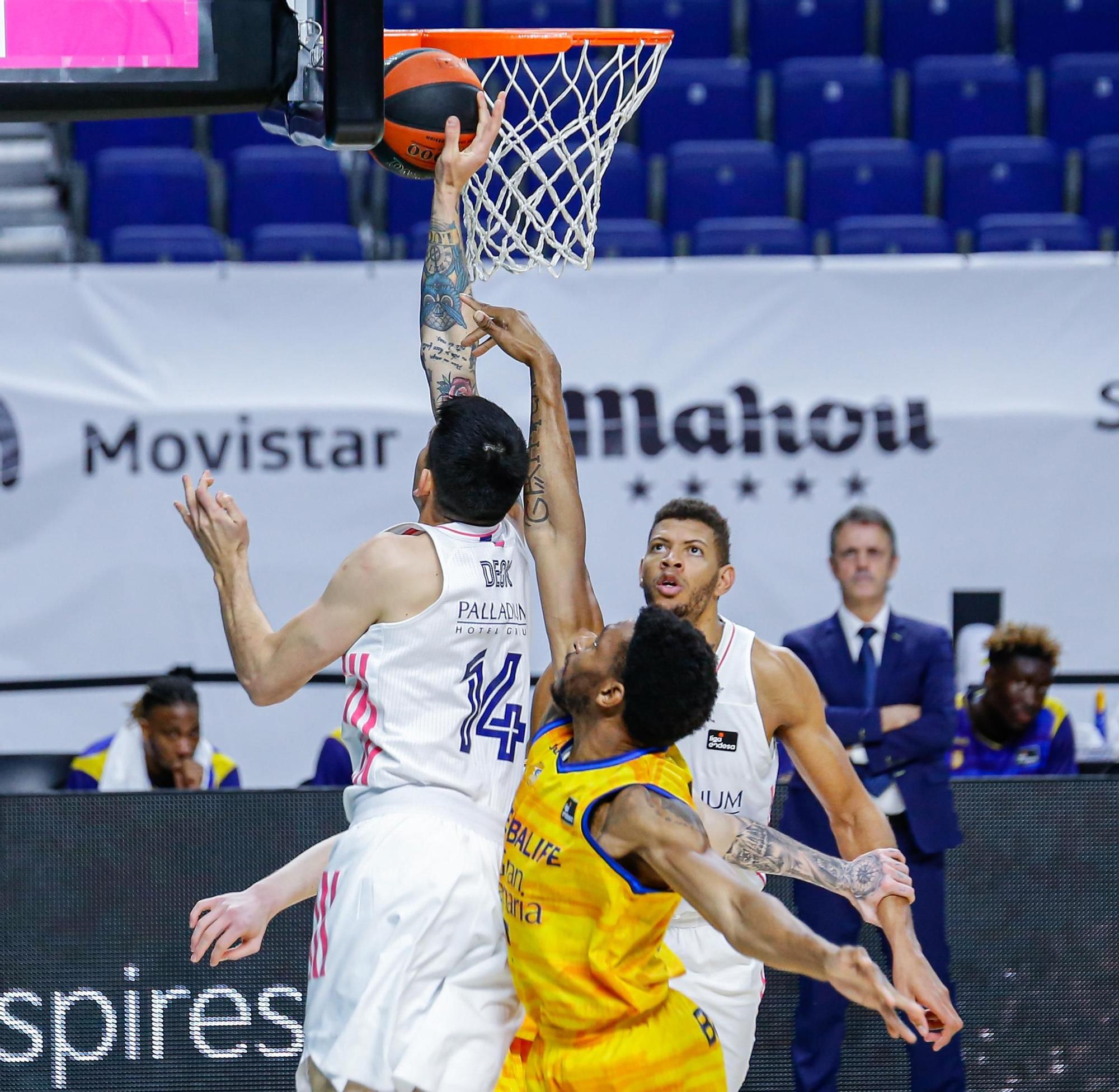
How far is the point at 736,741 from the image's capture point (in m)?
4.62

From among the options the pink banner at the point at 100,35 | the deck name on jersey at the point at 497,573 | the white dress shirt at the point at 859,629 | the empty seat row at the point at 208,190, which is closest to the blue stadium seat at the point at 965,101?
the empty seat row at the point at 208,190

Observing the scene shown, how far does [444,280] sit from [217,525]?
1.05 meters

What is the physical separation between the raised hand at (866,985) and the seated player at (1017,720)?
3.84 meters

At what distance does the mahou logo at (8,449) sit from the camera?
796 centimetres

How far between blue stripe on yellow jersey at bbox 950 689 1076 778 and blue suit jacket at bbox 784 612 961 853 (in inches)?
29.8

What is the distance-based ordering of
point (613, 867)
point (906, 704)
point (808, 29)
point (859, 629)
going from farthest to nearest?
1. point (808, 29)
2. point (859, 629)
3. point (906, 704)
4. point (613, 867)

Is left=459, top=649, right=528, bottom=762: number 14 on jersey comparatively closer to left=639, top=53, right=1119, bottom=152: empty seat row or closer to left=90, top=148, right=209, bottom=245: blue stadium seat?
left=90, top=148, right=209, bottom=245: blue stadium seat

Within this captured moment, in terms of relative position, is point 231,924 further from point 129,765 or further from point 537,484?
point 129,765

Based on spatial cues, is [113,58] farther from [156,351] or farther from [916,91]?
[916,91]

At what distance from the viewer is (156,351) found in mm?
8156

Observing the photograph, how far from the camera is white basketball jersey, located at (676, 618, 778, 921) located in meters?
4.62

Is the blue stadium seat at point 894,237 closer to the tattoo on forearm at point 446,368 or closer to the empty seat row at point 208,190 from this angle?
the empty seat row at point 208,190

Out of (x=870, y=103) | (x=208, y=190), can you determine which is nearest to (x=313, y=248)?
(x=208, y=190)

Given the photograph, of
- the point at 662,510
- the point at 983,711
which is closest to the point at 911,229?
the point at 983,711
